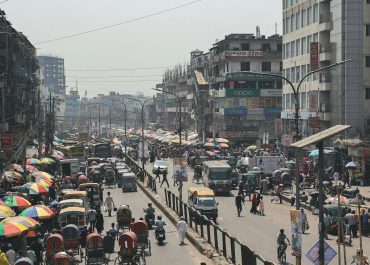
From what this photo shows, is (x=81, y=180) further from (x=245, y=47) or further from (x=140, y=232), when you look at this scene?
(x=245, y=47)

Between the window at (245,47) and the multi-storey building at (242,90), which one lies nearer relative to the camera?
the multi-storey building at (242,90)

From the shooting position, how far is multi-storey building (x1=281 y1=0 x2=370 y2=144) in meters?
57.1

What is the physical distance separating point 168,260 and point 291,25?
5285 centimetres

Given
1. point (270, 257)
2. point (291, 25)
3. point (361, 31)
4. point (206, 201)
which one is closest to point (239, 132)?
point (291, 25)

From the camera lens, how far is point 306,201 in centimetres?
4206

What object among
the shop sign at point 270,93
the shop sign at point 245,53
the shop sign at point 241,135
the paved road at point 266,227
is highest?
the shop sign at point 245,53

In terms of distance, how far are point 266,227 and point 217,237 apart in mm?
7614

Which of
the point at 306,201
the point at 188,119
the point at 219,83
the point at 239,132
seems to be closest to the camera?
the point at 306,201

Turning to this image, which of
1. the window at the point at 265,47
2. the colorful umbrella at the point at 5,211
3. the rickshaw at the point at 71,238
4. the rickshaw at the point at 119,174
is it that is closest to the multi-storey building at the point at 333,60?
the rickshaw at the point at 119,174

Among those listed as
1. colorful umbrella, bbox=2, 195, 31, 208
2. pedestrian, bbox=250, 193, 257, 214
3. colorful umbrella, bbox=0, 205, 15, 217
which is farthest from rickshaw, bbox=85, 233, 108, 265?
pedestrian, bbox=250, 193, 257, 214

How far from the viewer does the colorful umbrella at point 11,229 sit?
2144 cm

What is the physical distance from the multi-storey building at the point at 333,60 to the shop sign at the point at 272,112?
25.8 metres

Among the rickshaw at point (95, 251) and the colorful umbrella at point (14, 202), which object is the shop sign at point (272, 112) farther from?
the rickshaw at point (95, 251)

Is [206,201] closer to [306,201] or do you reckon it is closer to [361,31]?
[306,201]
